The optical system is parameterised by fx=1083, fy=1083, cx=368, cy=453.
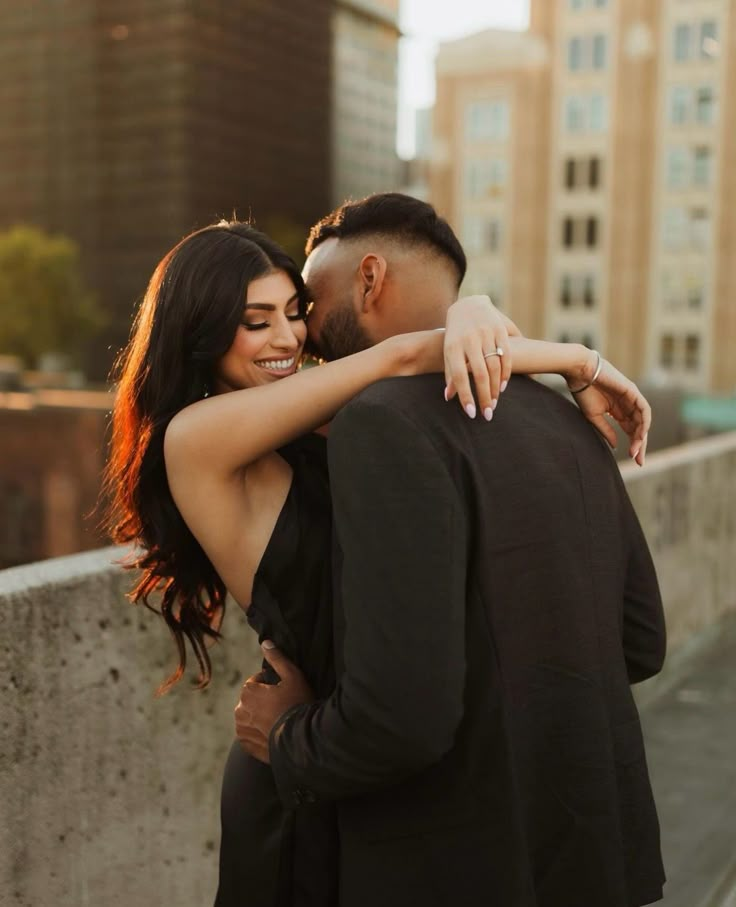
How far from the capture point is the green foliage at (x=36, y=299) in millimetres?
58062

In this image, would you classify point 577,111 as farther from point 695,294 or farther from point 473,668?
point 473,668

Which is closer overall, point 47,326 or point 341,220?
point 341,220

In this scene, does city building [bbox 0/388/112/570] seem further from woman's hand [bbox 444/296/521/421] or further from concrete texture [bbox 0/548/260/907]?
woman's hand [bbox 444/296/521/421]

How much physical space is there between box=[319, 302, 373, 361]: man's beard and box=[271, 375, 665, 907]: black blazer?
1.04 ft

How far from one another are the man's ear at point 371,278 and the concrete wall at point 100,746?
119 centimetres

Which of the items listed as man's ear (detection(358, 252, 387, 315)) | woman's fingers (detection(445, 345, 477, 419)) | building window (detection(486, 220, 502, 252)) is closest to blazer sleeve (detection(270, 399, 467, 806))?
woman's fingers (detection(445, 345, 477, 419))

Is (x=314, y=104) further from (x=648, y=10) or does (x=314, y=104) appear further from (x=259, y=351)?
(x=259, y=351)

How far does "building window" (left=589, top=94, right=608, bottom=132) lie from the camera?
6450cm

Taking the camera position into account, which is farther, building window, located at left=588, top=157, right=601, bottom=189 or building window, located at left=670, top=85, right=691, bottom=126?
building window, located at left=588, top=157, right=601, bottom=189

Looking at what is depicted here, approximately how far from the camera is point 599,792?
180 cm

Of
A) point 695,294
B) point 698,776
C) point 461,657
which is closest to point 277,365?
point 461,657

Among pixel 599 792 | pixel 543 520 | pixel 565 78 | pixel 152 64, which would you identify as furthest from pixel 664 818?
pixel 152 64

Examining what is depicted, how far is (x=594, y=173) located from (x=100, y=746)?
66.6 m

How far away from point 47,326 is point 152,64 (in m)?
20.5
